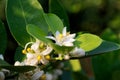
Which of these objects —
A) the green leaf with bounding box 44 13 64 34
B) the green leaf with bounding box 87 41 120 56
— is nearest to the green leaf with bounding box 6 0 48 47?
the green leaf with bounding box 44 13 64 34

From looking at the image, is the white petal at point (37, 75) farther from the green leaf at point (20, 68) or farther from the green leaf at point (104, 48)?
the green leaf at point (104, 48)

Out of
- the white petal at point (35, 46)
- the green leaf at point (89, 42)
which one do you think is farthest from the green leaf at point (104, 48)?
the white petal at point (35, 46)

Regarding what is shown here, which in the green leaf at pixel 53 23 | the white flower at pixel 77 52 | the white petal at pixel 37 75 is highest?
the green leaf at pixel 53 23

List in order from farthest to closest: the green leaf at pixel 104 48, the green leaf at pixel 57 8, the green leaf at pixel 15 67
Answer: the green leaf at pixel 57 8, the green leaf at pixel 104 48, the green leaf at pixel 15 67

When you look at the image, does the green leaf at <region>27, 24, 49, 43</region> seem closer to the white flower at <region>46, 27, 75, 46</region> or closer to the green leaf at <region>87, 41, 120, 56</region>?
the white flower at <region>46, 27, 75, 46</region>

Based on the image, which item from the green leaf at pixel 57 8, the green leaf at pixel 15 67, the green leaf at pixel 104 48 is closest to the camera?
the green leaf at pixel 15 67

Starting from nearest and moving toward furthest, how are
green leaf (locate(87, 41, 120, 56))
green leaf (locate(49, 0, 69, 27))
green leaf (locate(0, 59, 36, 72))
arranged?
green leaf (locate(0, 59, 36, 72)) < green leaf (locate(87, 41, 120, 56)) < green leaf (locate(49, 0, 69, 27))

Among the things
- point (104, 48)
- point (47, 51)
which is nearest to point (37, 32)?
point (47, 51)

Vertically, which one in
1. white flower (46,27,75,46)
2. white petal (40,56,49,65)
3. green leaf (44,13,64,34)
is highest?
green leaf (44,13,64,34)

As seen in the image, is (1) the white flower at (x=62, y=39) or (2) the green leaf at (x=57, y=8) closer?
(1) the white flower at (x=62, y=39)
